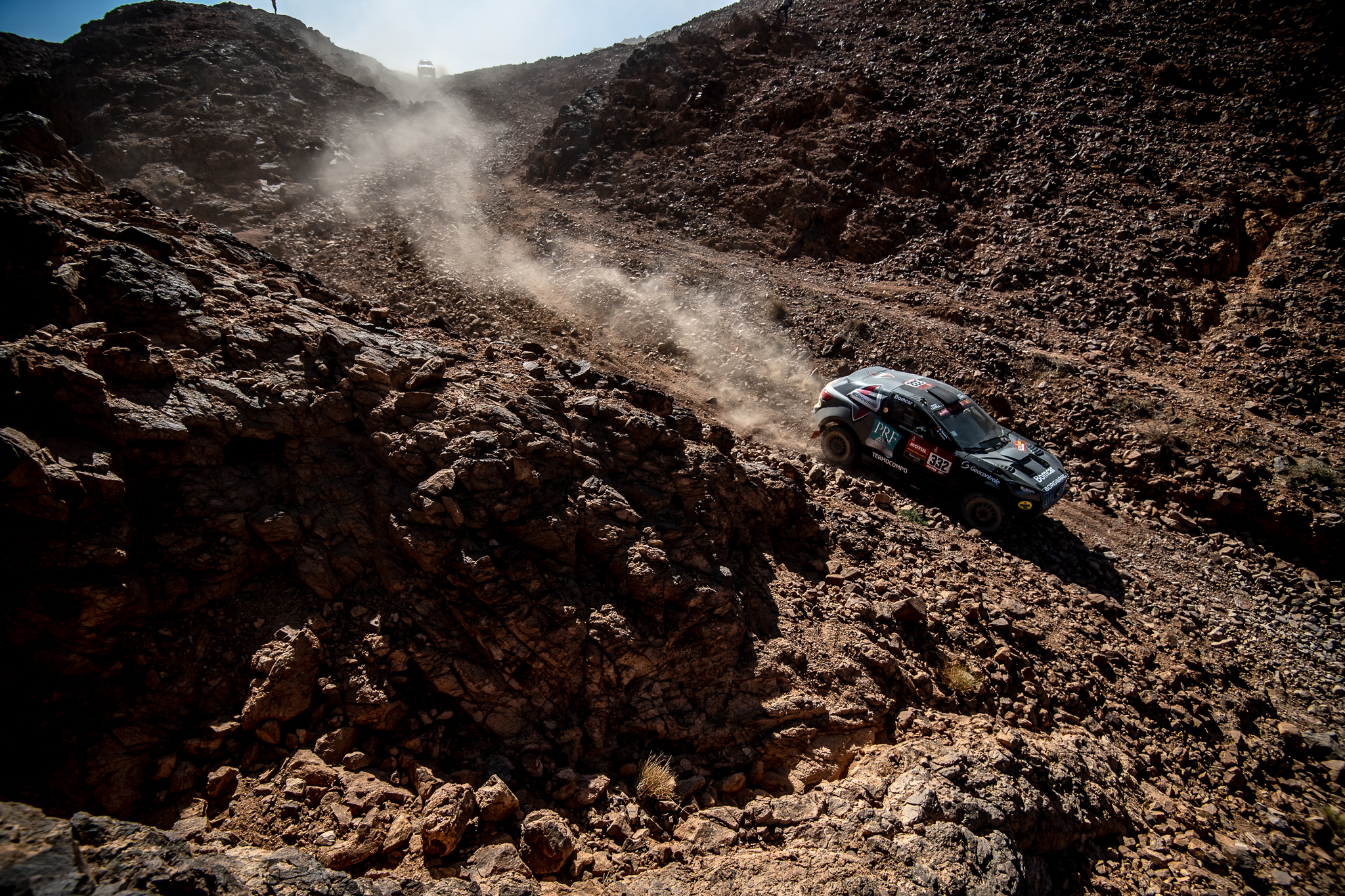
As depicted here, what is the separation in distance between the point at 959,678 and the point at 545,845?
13.8 ft

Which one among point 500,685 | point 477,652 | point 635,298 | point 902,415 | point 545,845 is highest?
point 635,298

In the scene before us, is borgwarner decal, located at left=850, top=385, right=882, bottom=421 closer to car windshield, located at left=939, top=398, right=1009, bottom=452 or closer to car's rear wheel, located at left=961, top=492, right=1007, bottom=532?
car windshield, located at left=939, top=398, right=1009, bottom=452

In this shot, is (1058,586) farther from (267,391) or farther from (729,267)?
(729,267)

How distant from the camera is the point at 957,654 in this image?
627 centimetres

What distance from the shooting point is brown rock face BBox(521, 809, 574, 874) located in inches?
148

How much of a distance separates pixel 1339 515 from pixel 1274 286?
5754mm

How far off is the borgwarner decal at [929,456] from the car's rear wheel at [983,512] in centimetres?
52

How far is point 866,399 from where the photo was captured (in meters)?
9.89

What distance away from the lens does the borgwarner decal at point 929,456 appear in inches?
360

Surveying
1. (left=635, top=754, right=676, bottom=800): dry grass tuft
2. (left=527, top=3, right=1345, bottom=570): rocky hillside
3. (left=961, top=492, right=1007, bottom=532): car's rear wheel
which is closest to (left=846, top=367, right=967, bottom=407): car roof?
(left=961, top=492, right=1007, bottom=532): car's rear wheel

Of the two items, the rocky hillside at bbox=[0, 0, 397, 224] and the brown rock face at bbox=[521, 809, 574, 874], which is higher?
the rocky hillside at bbox=[0, 0, 397, 224]

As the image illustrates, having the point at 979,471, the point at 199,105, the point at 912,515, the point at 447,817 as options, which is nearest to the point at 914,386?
the point at 979,471

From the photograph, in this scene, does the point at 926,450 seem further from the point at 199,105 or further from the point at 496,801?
the point at 199,105

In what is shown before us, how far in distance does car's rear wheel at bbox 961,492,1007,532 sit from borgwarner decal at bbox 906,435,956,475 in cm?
52
